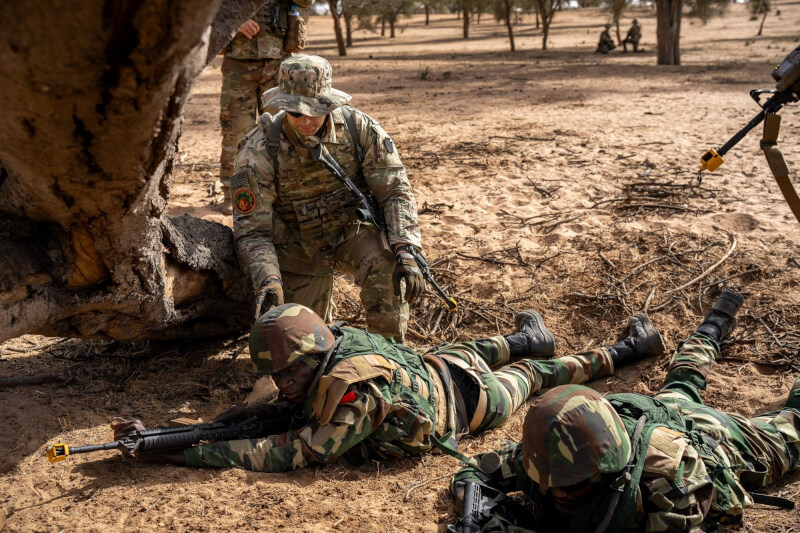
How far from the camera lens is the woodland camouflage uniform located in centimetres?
313

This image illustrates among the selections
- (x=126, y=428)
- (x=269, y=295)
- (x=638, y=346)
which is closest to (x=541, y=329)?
(x=638, y=346)

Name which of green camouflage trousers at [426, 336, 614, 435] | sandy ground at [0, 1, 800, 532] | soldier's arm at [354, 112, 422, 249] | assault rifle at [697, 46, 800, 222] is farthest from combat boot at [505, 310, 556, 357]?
assault rifle at [697, 46, 800, 222]

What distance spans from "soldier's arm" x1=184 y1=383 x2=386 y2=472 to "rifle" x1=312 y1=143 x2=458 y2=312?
141 cm

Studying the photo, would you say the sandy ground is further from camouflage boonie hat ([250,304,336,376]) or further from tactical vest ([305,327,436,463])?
camouflage boonie hat ([250,304,336,376])

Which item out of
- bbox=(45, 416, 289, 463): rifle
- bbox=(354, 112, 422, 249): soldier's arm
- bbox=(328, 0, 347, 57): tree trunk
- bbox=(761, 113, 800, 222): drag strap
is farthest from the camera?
bbox=(328, 0, 347, 57): tree trunk

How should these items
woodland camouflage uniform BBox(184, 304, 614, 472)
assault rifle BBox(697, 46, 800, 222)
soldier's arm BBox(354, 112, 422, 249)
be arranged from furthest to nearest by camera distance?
soldier's arm BBox(354, 112, 422, 249) → assault rifle BBox(697, 46, 800, 222) → woodland camouflage uniform BBox(184, 304, 614, 472)

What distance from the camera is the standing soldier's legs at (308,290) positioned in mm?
4606

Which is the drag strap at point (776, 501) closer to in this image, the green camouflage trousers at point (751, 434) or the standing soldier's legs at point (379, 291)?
the green camouflage trousers at point (751, 434)

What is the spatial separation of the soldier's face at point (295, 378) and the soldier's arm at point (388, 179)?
Answer: 143 centimetres

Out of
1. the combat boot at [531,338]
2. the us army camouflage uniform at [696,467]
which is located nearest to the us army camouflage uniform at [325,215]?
the combat boot at [531,338]

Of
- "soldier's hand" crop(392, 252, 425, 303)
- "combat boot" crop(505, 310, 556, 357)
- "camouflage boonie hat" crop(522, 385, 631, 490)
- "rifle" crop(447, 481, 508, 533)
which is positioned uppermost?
"soldier's hand" crop(392, 252, 425, 303)

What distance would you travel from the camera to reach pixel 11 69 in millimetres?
1780

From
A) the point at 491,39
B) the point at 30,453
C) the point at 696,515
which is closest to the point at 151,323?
the point at 30,453

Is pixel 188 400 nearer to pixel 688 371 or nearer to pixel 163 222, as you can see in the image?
pixel 163 222
